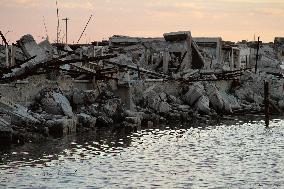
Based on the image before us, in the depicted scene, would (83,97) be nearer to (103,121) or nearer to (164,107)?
(103,121)

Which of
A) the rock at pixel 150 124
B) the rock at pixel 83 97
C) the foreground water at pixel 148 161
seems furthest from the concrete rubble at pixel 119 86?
the foreground water at pixel 148 161

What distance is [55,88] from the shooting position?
33.1m

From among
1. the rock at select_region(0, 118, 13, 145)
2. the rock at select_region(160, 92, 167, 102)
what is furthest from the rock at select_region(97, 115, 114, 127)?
the rock at select_region(0, 118, 13, 145)

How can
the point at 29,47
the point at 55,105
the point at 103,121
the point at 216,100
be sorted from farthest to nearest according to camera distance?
the point at 216,100
the point at 29,47
the point at 103,121
the point at 55,105

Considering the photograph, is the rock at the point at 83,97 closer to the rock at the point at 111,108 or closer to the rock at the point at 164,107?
the rock at the point at 111,108

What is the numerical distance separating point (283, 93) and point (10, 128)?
35487mm

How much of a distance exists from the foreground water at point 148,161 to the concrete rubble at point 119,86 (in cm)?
215

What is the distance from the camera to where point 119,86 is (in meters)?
37.4

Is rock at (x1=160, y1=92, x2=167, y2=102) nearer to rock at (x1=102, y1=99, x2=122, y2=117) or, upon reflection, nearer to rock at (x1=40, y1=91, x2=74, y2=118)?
rock at (x1=102, y1=99, x2=122, y2=117)

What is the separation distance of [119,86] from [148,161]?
15.4 metres

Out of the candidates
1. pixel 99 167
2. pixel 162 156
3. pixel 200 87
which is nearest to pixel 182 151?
pixel 162 156

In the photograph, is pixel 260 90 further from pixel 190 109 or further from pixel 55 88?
pixel 55 88

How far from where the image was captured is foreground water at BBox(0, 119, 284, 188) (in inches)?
725

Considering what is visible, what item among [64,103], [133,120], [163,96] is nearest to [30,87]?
[64,103]
